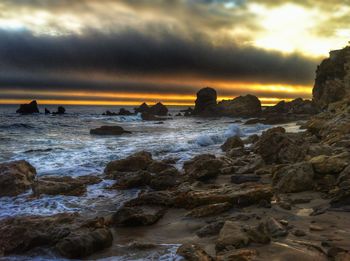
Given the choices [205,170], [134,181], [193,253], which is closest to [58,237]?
[193,253]

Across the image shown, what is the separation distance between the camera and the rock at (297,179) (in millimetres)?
8492

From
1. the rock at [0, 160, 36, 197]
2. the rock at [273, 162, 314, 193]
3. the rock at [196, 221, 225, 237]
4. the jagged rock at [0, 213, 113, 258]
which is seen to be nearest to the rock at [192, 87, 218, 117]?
the rock at [0, 160, 36, 197]

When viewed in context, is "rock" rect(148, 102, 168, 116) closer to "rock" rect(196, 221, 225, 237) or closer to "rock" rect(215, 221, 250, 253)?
"rock" rect(196, 221, 225, 237)

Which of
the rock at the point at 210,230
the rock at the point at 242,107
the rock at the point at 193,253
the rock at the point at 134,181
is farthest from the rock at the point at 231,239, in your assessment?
the rock at the point at 242,107

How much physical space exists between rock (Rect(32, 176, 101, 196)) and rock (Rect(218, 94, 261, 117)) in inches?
2694

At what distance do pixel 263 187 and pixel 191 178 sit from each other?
3.56m

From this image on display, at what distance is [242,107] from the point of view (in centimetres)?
8144

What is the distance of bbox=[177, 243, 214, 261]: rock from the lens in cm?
504

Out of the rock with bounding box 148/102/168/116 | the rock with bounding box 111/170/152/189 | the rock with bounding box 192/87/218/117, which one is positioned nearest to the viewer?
the rock with bounding box 111/170/152/189

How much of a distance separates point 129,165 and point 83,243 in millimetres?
8149

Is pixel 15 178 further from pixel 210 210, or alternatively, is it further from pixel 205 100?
pixel 205 100

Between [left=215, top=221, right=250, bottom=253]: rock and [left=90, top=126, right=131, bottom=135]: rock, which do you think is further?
[left=90, top=126, right=131, bottom=135]: rock

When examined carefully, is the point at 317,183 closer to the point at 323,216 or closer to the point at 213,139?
the point at 323,216

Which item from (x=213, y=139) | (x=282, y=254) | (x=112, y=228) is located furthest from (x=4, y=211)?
(x=213, y=139)
